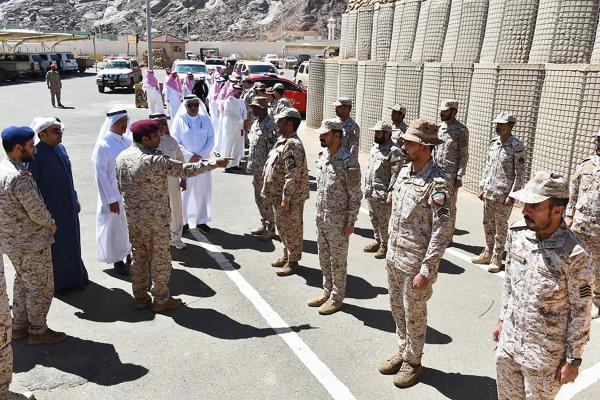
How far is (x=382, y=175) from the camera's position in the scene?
6023mm

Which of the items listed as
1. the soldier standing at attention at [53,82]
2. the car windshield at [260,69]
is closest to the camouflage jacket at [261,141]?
the soldier standing at attention at [53,82]

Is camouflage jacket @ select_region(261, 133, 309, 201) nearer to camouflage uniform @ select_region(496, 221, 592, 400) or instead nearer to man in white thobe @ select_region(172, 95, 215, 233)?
man in white thobe @ select_region(172, 95, 215, 233)

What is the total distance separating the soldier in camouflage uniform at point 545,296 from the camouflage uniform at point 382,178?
3.16 meters

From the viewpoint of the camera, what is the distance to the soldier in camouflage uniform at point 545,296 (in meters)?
2.52

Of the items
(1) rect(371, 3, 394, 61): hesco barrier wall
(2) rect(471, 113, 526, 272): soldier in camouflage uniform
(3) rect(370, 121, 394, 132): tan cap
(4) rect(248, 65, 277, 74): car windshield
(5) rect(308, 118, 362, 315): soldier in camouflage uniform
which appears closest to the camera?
(5) rect(308, 118, 362, 315): soldier in camouflage uniform

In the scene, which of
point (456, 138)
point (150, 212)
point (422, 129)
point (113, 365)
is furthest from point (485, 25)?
point (113, 365)

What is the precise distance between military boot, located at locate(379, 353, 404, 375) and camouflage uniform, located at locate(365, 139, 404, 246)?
95.0 inches

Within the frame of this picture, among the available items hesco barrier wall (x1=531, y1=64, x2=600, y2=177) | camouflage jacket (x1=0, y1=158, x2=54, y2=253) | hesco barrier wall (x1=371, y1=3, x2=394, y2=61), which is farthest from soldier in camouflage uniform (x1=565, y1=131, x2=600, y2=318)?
hesco barrier wall (x1=371, y1=3, x2=394, y2=61)

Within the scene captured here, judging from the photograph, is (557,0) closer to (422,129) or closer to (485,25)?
(485,25)

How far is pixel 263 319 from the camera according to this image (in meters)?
4.73

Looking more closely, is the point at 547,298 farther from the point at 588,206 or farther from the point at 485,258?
the point at 485,258

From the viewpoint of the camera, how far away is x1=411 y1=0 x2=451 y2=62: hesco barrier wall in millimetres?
10039

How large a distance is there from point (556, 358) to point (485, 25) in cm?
764

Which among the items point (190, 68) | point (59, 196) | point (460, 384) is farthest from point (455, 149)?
point (190, 68)
